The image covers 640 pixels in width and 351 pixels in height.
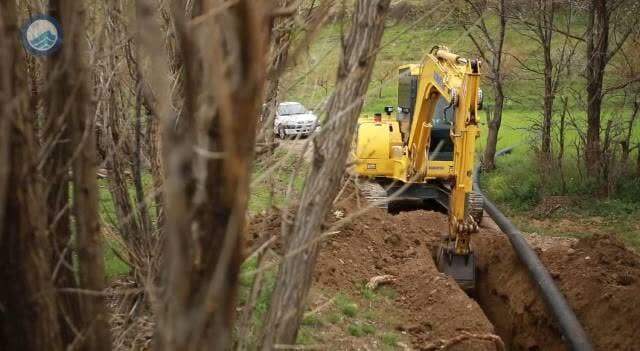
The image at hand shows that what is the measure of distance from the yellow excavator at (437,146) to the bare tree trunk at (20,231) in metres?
3.09

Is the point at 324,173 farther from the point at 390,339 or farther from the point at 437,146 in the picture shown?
the point at 390,339

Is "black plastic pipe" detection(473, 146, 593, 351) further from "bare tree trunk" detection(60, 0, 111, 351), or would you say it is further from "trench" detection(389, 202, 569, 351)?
"bare tree trunk" detection(60, 0, 111, 351)

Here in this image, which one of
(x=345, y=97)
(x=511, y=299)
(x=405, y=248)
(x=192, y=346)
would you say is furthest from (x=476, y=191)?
(x=192, y=346)

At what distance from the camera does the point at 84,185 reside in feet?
8.56

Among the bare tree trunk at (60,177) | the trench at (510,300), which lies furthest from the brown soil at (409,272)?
the bare tree trunk at (60,177)

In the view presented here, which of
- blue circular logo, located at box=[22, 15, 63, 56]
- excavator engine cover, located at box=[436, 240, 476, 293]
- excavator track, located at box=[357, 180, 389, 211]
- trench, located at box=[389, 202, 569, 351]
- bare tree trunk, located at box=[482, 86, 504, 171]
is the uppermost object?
blue circular logo, located at box=[22, 15, 63, 56]

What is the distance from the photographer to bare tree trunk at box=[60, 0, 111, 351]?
261 centimetres

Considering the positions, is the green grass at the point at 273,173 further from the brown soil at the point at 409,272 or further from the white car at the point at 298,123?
the brown soil at the point at 409,272

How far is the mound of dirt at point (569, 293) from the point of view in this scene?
25.1 feet

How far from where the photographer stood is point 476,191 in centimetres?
1372

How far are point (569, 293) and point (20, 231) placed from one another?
7.64m

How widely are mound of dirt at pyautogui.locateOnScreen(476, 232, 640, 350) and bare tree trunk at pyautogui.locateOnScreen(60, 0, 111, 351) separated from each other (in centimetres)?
631

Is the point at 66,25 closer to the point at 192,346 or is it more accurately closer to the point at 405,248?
the point at 192,346

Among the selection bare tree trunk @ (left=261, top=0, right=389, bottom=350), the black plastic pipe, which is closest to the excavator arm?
the black plastic pipe
